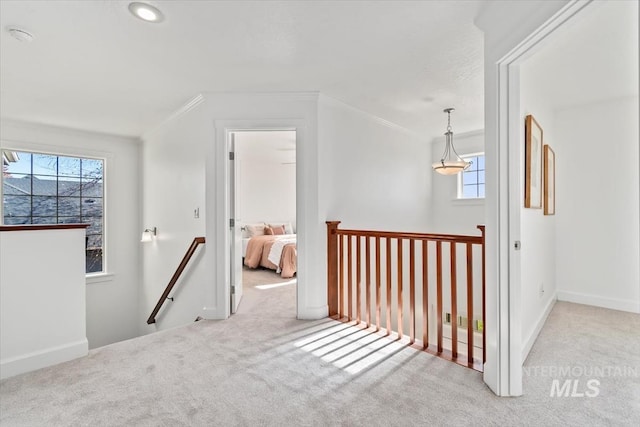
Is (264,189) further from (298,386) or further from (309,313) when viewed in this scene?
(298,386)

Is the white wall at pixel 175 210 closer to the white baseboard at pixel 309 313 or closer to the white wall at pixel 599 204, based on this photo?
the white baseboard at pixel 309 313

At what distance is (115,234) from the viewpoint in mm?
4637

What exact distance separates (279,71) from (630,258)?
4005mm

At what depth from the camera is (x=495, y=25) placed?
1.77 meters

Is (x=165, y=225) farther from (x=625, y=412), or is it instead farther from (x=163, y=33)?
(x=625, y=412)

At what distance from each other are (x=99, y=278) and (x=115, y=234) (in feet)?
2.20

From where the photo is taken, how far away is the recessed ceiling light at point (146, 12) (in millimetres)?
1762

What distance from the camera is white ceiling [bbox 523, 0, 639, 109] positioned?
1.91 meters

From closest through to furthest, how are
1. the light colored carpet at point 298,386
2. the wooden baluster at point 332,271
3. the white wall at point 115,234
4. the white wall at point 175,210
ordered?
the light colored carpet at point 298,386
the wooden baluster at point 332,271
the white wall at point 175,210
the white wall at point 115,234

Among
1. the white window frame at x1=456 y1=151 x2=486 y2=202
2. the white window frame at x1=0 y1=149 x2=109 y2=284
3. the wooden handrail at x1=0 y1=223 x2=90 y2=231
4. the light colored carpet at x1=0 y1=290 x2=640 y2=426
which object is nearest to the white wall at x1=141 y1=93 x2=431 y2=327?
the light colored carpet at x1=0 y1=290 x2=640 y2=426

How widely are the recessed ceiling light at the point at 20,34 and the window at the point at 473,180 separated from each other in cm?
506

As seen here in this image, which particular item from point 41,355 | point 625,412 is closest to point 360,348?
point 625,412

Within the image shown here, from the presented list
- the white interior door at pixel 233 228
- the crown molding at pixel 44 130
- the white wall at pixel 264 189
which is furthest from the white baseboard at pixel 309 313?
the white wall at pixel 264 189

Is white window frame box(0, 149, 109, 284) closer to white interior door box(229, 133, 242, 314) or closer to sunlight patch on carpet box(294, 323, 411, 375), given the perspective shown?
white interior door box(229, 133, 242, 314)
